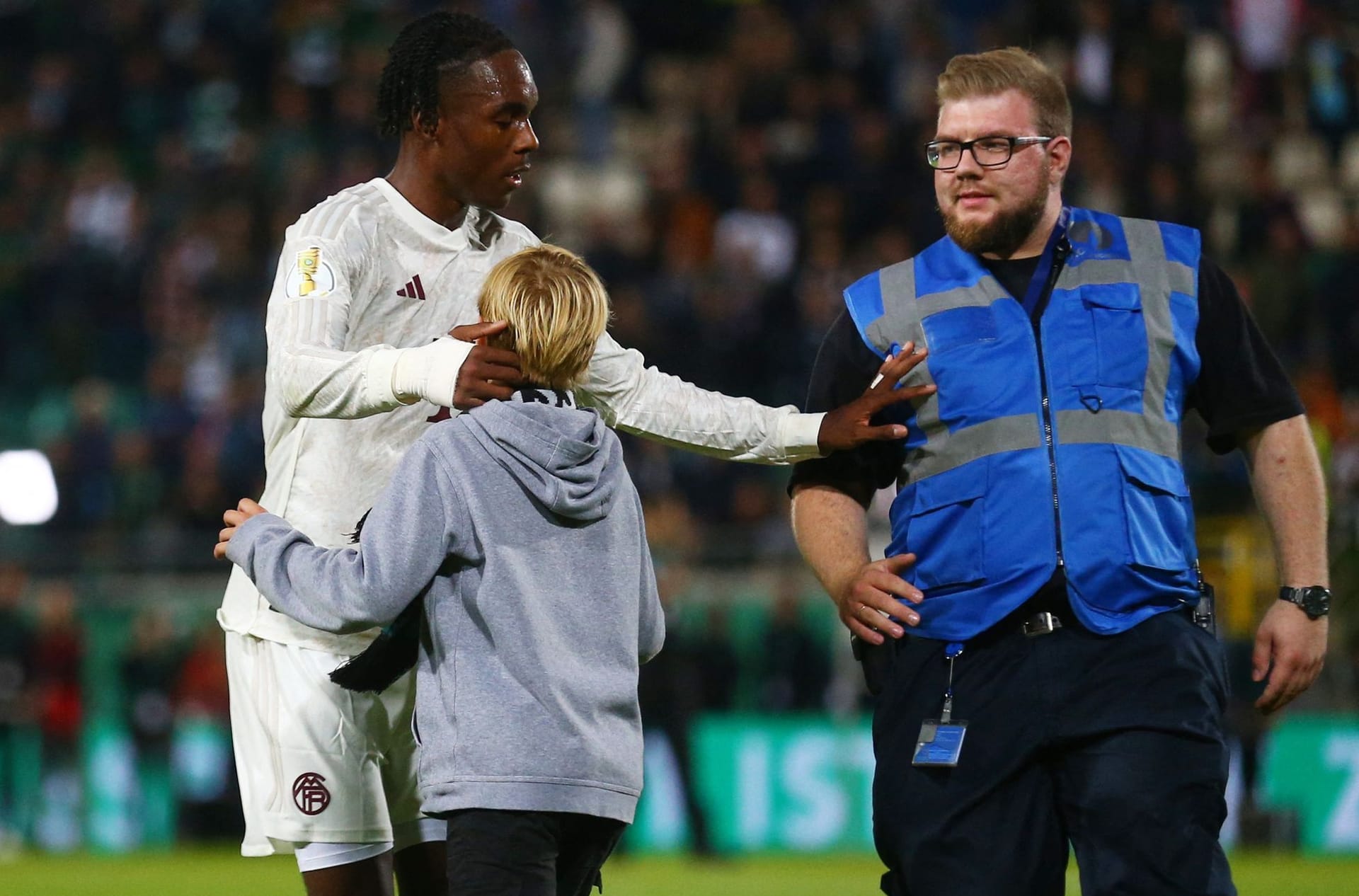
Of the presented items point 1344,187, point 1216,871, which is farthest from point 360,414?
point 1344,187

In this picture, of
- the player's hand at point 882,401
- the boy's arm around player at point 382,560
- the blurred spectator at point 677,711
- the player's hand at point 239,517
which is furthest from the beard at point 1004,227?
the blurred spectator at point 677,711

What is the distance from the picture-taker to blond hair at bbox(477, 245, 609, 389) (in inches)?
149

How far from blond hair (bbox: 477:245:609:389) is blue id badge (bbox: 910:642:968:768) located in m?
1.00

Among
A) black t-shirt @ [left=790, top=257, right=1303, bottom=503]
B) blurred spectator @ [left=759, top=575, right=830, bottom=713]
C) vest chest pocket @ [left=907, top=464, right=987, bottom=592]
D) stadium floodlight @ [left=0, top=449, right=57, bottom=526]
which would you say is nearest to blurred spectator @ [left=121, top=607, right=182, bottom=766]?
stadium floodlight @ [left=0, top=449, right=57, bottom=526]

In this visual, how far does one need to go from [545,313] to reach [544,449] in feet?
0.89

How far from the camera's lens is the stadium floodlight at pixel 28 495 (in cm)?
1357

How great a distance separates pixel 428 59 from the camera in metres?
4.37

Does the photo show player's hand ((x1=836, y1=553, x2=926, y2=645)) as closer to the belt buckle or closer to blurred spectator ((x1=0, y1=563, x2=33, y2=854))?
the belt buckle

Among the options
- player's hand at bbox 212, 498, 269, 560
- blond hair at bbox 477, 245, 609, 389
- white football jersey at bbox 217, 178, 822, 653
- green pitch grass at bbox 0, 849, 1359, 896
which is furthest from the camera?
green pitch grass at bbox 0, 849, 1359, 896

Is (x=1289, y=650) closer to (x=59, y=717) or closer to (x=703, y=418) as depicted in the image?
(x=703, y=418)

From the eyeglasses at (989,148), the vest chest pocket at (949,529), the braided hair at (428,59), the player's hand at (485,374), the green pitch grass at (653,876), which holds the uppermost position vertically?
the braided hair at (428,59)

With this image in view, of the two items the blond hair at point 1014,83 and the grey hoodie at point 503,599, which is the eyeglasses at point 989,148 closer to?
the blond hair at point 1014,83

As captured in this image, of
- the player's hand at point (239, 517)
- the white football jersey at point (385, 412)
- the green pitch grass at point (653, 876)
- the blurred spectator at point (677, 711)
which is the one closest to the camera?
the player's hand at point (239, 517)

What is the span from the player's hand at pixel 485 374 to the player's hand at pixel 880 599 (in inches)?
34.5
